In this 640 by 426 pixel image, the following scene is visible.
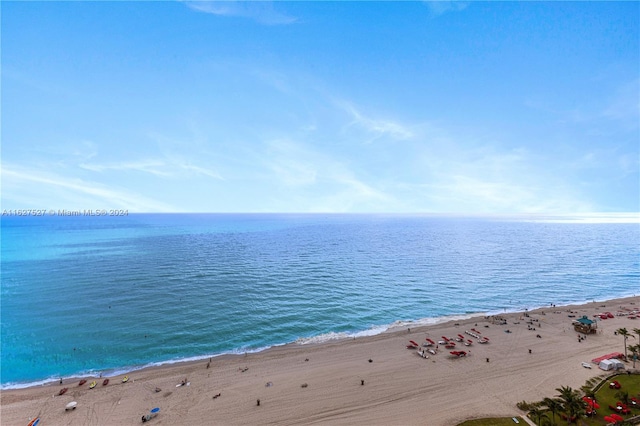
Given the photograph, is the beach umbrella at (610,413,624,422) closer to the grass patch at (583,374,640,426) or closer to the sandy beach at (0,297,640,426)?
the grass patch at (583,374,640,426)

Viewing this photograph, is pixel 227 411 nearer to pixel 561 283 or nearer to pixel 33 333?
pixel 33 333

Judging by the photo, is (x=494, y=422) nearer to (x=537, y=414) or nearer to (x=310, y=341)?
(x=537, y=414)

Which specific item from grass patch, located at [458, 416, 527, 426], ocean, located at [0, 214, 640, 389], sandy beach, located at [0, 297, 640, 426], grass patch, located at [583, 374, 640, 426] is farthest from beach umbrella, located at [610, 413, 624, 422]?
ocean, located at [0, 214, 640, 389]

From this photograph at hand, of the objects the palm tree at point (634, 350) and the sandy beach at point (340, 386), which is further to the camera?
the palm tree at point (634, 350)

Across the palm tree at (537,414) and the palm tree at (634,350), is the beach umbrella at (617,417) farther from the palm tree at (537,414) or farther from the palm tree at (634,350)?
the palm tree at (634,350)

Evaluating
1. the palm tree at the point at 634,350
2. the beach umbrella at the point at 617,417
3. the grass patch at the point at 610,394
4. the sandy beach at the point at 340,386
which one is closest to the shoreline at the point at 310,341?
the sandy beach at the point at 340,386

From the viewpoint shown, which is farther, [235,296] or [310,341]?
[235,296]

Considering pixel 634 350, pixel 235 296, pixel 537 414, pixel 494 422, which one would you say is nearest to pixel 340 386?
pixel 494 422

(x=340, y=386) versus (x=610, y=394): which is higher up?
(x=610, y=394)

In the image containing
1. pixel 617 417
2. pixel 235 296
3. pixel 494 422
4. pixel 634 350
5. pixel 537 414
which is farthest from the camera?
pixel 235 296

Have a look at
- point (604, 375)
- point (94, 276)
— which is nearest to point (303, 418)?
point (604, 375)
